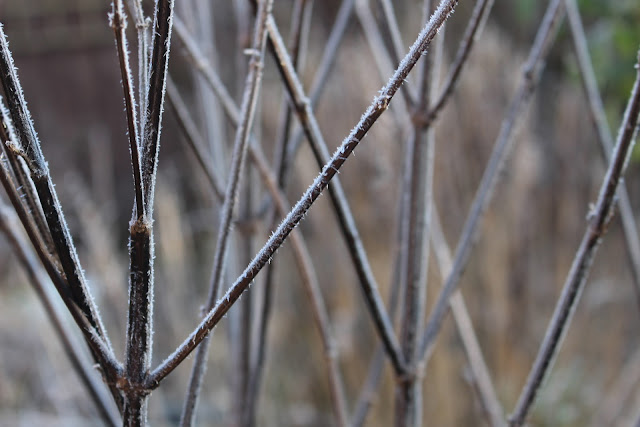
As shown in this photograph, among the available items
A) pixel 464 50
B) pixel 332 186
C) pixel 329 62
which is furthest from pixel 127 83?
pixel 329 62

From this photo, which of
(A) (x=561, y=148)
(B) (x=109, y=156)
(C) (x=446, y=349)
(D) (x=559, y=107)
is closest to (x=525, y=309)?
(C) (x=446, y=349)

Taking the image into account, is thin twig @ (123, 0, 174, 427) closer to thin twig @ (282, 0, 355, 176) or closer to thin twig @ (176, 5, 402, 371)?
thin twig @ (176, 5, 402, 371)

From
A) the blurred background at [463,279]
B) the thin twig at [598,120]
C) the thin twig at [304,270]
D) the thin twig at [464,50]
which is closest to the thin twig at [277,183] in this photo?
the thin twig at [304,270]

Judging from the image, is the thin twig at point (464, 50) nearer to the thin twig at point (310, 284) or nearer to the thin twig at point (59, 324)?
the thin twig at point (310, 284)

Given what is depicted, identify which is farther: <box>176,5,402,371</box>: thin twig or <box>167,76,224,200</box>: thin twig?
<box>167,76,224,200</box>: thin twig

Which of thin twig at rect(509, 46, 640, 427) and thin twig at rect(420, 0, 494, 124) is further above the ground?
thin twig at rect(420, 0, 494, 124)

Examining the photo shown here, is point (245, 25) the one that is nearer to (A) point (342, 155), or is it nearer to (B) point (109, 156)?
(A) point (342, 155)

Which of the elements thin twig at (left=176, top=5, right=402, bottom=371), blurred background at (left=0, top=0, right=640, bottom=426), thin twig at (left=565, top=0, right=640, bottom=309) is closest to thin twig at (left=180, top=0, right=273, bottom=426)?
thin twig at (left=176, top=5, right=402, bottom=371)
